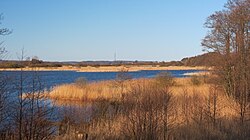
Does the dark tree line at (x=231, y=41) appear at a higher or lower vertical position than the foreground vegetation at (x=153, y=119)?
higher

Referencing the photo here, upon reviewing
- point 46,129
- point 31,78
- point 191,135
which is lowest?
point 191,135

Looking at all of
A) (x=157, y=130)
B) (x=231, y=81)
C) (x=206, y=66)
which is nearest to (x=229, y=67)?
(x=231, y=81)

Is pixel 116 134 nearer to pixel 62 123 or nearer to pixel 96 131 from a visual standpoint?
pixel 96 131

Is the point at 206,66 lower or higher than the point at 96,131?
higher

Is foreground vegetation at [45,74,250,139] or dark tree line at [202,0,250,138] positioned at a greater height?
dark tree line at [202,0,250,138]

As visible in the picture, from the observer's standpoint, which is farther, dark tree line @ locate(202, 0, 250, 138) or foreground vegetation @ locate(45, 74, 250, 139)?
dark tree line @ locate(202, 0, 250, 138)

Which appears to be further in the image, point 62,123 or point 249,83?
point 249,83

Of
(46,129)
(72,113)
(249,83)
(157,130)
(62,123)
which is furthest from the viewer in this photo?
(249,83)

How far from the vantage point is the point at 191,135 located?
10.4m

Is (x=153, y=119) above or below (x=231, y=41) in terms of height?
below

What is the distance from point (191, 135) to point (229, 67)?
9.48 m

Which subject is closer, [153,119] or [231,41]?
[153,119]

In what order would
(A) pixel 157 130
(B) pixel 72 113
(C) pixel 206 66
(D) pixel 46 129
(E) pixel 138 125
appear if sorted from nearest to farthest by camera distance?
(D) pixel 46 129 → (E) pixel 138 125 → (A) pixel 157 130 → (B) pixel 72 113 → (C) pixel 206 66

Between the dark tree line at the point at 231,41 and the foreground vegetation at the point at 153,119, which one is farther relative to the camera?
the dark tree line at the point at 231,41
